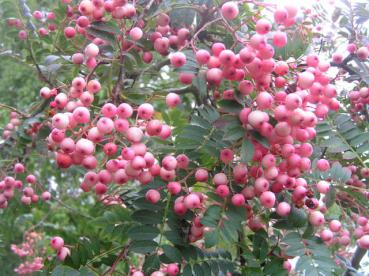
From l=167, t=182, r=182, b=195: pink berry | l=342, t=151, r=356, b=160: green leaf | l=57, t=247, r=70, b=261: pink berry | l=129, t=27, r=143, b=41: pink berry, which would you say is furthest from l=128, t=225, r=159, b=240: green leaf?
l=342, t=151, r=356, b=160: green leaf

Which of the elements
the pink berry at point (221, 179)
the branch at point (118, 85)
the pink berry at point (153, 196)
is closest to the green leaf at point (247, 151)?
the pink berry at point (221, 179)

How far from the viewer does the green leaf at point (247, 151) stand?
0.92 meters

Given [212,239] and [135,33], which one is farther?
[135,33]

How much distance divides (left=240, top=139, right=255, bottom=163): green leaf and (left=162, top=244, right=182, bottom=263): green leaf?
0.30 m

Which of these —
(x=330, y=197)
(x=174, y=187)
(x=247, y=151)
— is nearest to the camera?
(x=247, y=151)

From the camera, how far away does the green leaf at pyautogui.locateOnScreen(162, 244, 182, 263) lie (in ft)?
3.49

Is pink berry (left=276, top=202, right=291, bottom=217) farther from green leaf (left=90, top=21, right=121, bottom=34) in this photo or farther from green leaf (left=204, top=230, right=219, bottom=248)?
green leaf (left=90, top=21, right=121, bottom=34)

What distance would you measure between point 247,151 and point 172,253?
1.03 ft

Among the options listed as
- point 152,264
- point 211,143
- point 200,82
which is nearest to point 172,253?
point 152,264

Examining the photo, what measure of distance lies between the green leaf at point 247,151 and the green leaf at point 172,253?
0.97ft

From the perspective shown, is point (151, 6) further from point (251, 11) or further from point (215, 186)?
point (215, 186)

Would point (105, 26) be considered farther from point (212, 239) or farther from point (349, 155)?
point (349, 155)

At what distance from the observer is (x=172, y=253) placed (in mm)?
1070

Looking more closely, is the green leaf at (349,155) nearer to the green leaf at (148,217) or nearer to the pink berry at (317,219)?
the pink berry at (317,219)
